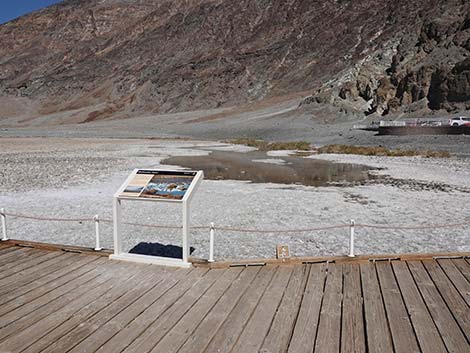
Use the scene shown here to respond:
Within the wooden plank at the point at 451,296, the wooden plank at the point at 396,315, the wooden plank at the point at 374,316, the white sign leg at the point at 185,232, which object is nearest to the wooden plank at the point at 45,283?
the white sign leg at the point at 185,232

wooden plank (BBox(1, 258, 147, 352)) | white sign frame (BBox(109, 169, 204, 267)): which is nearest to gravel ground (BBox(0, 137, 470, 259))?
white sign frame (BBox(109, 169, 204, 267))

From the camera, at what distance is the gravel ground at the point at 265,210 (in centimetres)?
882

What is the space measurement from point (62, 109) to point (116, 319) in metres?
123

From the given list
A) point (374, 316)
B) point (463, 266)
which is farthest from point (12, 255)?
point (463, 266)

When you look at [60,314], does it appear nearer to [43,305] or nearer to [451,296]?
[43,305]

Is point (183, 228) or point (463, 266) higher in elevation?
point (183, 228)

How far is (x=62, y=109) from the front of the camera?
11619 cm

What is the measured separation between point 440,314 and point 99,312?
3733 millimetres

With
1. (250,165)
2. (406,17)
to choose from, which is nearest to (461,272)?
(250,165)

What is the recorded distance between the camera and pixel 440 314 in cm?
452

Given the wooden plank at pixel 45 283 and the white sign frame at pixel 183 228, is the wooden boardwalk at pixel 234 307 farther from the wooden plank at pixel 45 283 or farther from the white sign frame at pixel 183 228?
the white sign frame at pixel 183 228

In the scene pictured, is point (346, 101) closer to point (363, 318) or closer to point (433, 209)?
point (433, 209)

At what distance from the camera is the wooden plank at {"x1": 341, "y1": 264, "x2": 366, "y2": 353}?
392 centimetres

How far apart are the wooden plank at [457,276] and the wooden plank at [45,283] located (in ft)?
16.3
